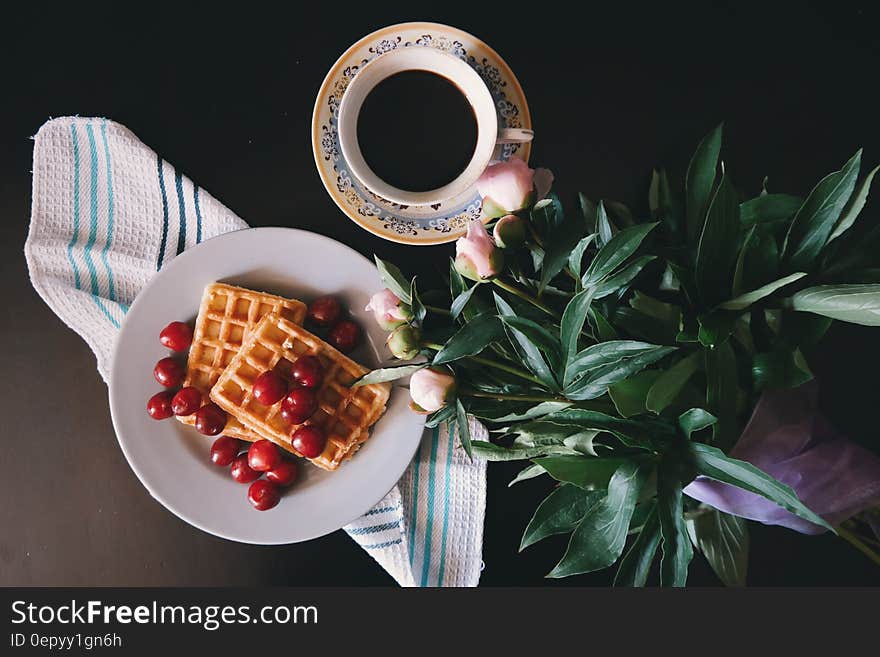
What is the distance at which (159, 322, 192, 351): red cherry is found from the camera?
813mm

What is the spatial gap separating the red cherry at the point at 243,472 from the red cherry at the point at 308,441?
74mm

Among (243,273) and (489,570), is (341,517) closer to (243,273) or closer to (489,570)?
(489,570)

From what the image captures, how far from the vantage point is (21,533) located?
2.91 feet

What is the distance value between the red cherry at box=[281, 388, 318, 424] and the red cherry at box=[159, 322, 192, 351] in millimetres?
142

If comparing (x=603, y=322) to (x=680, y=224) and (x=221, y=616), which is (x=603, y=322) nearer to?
(x=680, y=224)

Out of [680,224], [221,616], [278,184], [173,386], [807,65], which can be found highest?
[807,65]

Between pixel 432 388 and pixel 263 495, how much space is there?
33cm

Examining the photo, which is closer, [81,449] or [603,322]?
[603,322]

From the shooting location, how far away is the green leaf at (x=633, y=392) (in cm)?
49

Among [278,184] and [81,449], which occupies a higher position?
[278,184]

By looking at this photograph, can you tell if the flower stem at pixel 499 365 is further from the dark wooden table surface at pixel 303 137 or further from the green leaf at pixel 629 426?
the dark wooden table surface at pixel 303 137

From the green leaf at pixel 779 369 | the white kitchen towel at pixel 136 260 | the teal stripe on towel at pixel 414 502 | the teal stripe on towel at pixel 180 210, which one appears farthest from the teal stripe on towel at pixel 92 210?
the green leaf at pixel 779 369

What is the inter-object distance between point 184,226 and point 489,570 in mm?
556

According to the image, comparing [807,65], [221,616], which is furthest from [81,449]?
[807,65]
